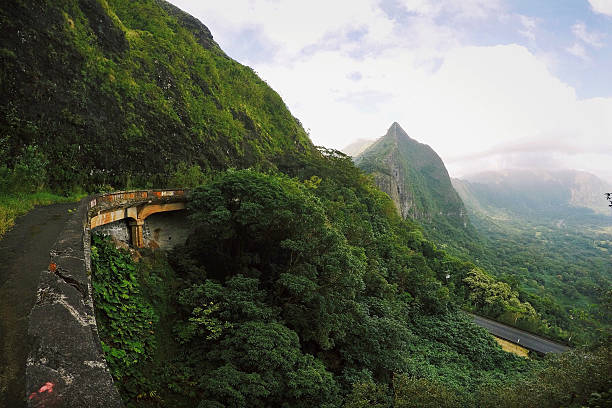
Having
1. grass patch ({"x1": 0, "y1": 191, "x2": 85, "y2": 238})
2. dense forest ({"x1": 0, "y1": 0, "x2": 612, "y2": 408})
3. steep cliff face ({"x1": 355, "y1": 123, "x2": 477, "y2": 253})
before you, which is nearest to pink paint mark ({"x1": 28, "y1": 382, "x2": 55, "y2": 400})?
grass patch ({"x1": 0, "y1": 191, "x2": 85, "y2": 238})

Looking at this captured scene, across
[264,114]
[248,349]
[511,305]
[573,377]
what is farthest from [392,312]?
[264,114]

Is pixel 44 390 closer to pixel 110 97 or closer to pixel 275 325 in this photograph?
pixel 275 325

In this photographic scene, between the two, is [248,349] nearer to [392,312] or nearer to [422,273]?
[392,312]

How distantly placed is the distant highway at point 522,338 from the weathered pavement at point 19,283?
96.3 feet

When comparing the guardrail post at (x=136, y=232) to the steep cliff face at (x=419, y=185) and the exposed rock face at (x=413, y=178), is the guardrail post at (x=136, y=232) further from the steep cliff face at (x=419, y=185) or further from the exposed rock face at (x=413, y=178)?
the exposed rock face at (x=413, y=178)

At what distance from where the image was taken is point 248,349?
7949mm

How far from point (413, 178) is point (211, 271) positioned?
12409 cm

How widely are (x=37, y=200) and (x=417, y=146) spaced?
553 feet

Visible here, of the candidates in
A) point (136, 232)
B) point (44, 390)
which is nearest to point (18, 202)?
point (136, 232)

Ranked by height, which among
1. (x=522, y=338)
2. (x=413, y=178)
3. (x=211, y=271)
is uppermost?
(x=413, y=178)

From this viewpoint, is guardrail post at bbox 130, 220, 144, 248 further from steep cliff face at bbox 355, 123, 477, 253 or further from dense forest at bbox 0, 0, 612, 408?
steep cliff face at bbox 355, 123, 477, 253

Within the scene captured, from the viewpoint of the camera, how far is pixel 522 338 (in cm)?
2455

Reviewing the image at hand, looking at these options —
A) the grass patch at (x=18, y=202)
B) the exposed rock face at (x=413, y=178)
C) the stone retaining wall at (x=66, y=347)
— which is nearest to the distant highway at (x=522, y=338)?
the stone retaining wall at (x=66, y=347)

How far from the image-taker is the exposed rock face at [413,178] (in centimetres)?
7805
